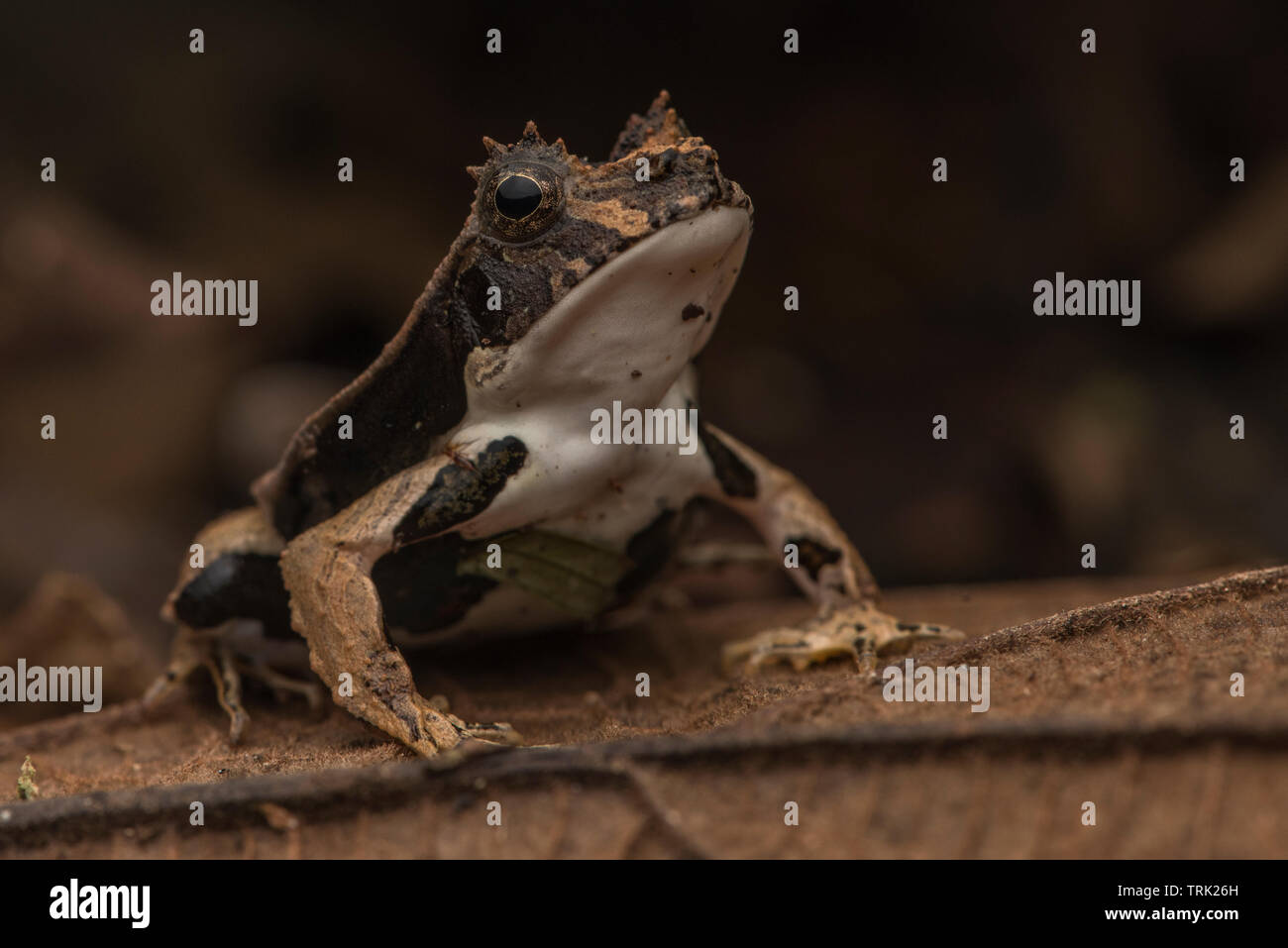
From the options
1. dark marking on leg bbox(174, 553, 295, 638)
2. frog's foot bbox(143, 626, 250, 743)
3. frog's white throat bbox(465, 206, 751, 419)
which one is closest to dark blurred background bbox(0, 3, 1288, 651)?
frog's foot bbox(143, 626, 250, 743)

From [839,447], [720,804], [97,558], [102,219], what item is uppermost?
[102,219]

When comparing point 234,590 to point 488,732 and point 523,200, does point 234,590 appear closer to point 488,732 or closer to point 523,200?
point 488,732

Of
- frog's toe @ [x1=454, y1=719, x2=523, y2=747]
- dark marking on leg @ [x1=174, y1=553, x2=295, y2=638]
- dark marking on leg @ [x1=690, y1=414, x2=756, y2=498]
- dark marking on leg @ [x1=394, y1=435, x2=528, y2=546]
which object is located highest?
dark marking on leg @ [x1=690, y1=414, x2=756, y2=498]

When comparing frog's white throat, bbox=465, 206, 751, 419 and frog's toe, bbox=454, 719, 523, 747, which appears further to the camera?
frog's white throat, bbox=465, 206, 751, 419

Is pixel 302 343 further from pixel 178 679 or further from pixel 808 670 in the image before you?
pixel 808 670

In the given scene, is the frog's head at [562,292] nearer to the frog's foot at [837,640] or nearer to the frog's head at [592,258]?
the frog's head at [592,258]

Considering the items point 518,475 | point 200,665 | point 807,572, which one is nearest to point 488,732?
point 518,475

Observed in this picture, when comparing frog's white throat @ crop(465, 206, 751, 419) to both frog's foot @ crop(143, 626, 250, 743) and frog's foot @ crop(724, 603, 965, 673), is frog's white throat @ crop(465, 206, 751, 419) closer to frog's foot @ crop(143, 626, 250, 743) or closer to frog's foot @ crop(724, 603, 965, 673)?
frog's foot @ crop(724, 603, 965, 673)
